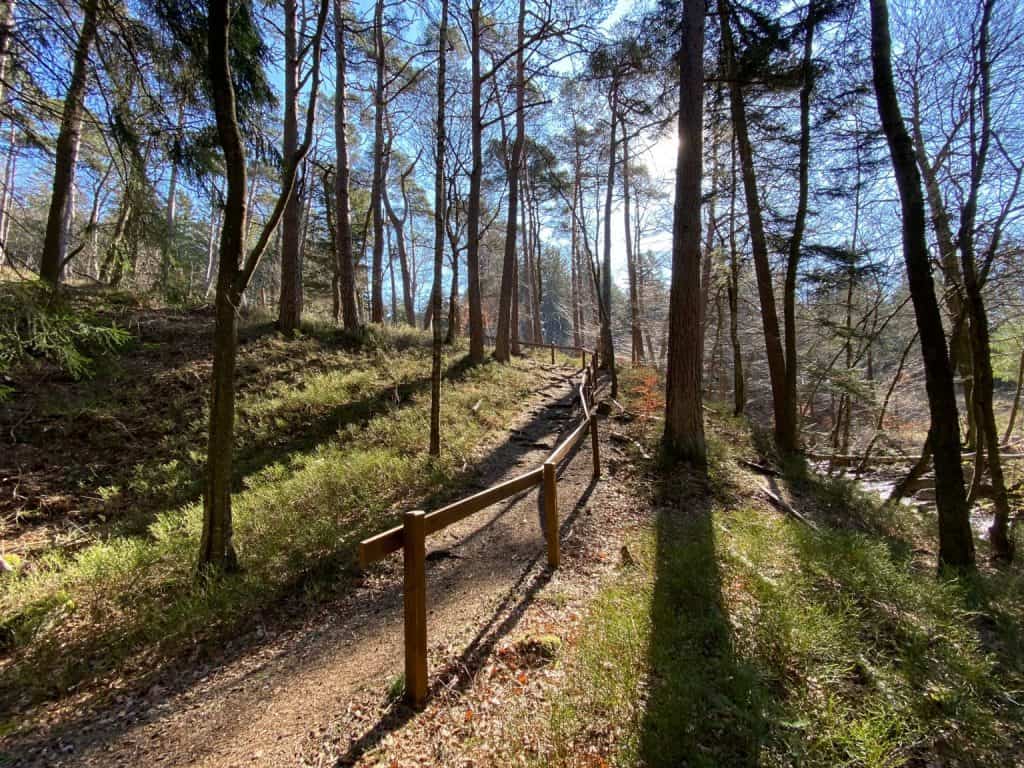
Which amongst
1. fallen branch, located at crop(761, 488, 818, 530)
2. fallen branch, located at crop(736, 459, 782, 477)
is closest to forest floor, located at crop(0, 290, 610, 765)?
fallen branch, located at crop(761, 488, 818, 530)

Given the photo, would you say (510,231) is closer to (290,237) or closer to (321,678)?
(290,237)

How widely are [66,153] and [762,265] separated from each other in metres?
14.0

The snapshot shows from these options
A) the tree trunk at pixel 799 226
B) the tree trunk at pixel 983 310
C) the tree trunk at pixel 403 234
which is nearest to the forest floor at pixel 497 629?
the tree trunk at pixel 983 310

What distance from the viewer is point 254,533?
189 inches

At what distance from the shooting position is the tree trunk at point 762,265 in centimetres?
914

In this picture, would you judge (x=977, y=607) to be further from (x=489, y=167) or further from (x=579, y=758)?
(x=489, y=167)

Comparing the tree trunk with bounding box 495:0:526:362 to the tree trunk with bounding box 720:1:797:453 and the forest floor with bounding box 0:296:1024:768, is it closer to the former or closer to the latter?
the tree trunk with bounding box 720:1:797:453

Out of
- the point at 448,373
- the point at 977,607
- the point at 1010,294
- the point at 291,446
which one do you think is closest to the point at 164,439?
the point at 291,446

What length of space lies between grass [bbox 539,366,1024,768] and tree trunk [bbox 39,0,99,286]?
6486mm

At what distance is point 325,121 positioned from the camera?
53.6 feet

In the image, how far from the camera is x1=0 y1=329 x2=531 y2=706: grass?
3.47 metres

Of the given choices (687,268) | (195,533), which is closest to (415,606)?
(195,533)

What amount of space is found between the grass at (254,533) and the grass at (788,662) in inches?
110

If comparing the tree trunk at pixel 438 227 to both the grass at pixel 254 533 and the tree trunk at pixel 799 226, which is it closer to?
the grass at pixel 254 533
